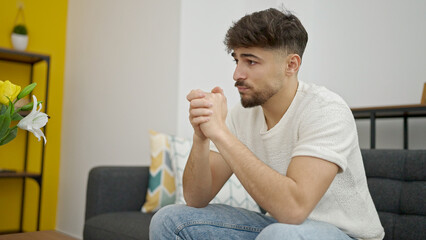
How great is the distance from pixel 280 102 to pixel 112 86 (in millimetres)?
2224

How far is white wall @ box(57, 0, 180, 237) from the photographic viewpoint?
2.92 m

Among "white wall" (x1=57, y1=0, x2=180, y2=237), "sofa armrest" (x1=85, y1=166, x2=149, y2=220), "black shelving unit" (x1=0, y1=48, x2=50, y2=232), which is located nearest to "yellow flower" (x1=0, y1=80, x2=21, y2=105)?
"sofa armrest" (x1=85, y1=166, x2=149, y2=220)

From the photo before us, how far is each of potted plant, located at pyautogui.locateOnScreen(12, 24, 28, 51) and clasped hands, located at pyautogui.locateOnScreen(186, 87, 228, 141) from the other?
2708 mm

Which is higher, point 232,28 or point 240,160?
point 232,28

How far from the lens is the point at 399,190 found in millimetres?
1697

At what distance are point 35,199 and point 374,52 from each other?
294 centimetres

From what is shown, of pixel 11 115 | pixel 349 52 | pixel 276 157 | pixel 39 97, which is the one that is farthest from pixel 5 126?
pixel 39 97

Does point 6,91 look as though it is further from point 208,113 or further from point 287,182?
point 287,182

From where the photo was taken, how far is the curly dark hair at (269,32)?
1.38 m

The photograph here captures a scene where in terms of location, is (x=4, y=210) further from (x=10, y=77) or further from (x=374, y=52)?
(x=374, y=52)

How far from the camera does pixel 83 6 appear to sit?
388 cm

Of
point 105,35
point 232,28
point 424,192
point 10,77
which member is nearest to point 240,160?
point 232,28

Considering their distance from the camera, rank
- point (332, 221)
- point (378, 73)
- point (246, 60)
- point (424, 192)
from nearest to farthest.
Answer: point (332, 221)
point (246, 60)
point (424, 192)
point (378, 73)

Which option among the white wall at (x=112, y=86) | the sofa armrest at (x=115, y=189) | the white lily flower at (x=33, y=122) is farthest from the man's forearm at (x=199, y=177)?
the white wall at (x=112, y=86)
